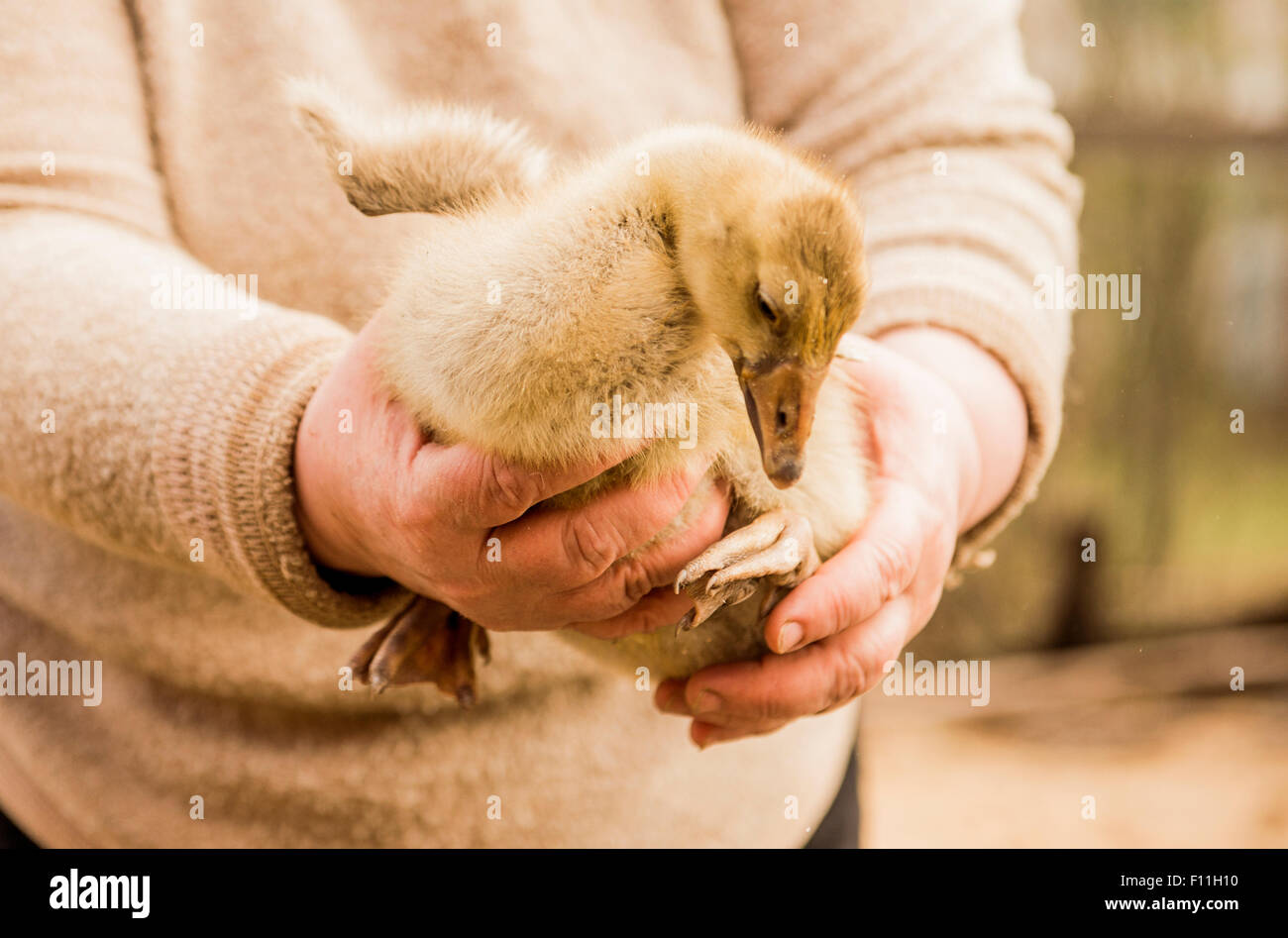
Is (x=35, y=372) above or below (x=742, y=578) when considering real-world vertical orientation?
above

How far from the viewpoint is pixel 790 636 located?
0.76 meters

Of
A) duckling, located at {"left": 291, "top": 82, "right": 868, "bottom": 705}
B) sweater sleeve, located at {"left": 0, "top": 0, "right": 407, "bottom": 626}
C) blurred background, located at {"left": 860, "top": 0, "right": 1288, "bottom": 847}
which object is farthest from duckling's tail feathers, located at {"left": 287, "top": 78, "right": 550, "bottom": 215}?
blurred background, located at {"left": 860, "top": 0, "right": 1288, "bottom": 847}

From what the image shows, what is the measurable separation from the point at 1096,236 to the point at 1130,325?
236 millimetres

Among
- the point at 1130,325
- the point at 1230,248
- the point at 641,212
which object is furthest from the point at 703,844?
the point at 1230,248

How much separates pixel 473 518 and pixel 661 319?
171 millimetres

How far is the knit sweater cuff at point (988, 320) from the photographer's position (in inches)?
38.1

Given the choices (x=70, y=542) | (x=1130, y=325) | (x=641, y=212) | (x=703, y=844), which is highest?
(x=1130, y=325)

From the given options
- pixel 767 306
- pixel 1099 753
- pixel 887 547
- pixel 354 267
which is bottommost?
pixel 1099 753

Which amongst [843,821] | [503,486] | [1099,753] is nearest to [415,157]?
[503,486]

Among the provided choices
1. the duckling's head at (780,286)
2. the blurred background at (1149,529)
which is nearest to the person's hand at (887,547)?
the duckling's head at (780,286)

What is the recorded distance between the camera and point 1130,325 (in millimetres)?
2746

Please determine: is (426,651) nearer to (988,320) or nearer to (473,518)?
(473,518)

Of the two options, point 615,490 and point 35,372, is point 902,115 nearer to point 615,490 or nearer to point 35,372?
point 615,490

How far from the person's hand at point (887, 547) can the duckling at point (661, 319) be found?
0.13 ft
